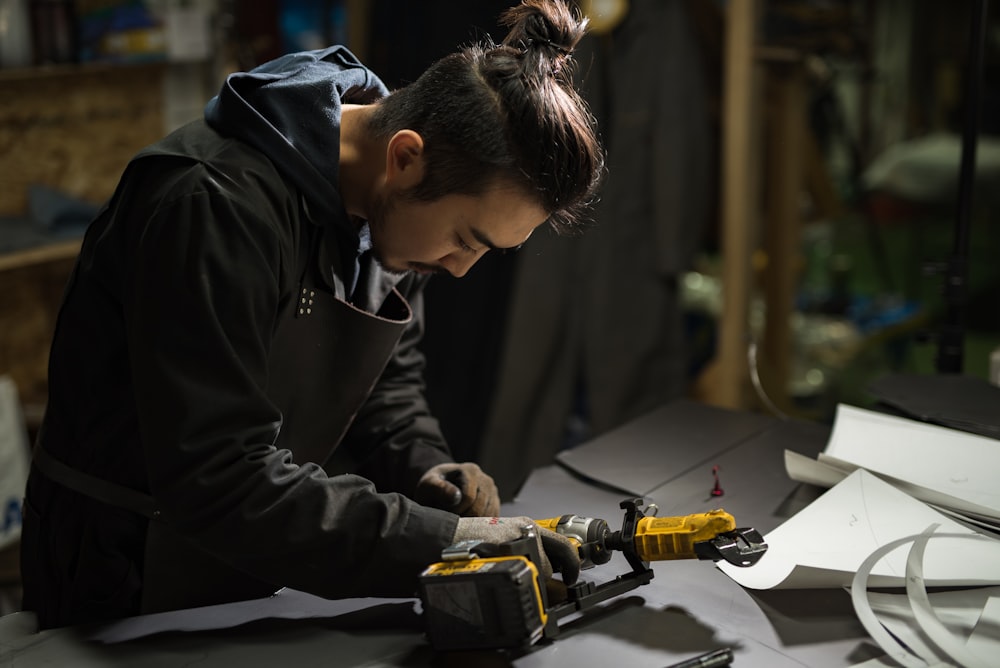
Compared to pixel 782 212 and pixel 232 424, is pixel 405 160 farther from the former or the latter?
pixel 782 212

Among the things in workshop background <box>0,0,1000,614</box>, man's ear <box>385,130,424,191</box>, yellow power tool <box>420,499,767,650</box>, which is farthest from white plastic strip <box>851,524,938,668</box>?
workshop background <box>0,0,1000,614</box>

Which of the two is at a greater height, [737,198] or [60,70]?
[60,70]

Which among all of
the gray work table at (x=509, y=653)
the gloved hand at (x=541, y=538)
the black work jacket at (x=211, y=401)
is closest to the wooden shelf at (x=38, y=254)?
the black work jacket at (x=211, y=401)

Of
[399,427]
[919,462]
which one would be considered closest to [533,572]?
[399,427]

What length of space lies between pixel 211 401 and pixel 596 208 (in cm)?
176

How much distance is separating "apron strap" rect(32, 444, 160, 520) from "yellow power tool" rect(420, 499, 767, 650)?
37 centimetres

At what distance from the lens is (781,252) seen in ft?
9.66

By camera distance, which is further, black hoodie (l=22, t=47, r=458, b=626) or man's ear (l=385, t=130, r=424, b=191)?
man's ear (l=385, t=130, r=424, b=191)

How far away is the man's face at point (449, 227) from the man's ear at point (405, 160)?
25 mm

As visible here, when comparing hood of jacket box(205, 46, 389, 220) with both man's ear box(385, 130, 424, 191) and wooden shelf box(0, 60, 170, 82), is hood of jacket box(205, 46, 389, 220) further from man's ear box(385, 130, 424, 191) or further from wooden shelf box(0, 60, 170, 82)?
wooden shelf box(0, 60, 170, 82)

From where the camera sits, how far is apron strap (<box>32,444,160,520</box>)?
3.83 ft

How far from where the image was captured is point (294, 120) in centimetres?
116

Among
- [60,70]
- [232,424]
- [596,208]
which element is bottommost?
[596,208]

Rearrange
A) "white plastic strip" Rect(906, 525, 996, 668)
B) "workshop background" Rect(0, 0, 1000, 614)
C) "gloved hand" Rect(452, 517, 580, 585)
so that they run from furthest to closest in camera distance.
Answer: "workshop background" Rect(0, 0, 1000, 614), "gloved hand" Rect(452, 517, 580, 585), "white plastic strip" Rect(906, 525, 996, 668)
